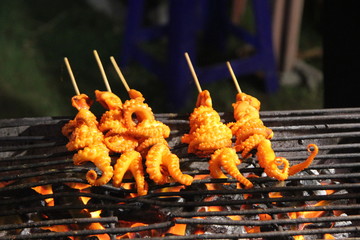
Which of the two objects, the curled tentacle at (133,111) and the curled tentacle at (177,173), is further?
the curled tentacle at (133,111)

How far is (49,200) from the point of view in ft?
9.05

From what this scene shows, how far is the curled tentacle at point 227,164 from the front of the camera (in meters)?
2.56

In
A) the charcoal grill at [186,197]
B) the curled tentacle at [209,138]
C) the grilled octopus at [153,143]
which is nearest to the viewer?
the charcoal grill at [186,197]

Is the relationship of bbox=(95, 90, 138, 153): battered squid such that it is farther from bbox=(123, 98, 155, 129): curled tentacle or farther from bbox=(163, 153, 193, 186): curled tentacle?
bbox=(163, 153, 193, 186): curled tentacle

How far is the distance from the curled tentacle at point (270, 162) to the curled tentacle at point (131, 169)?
0.72 meters

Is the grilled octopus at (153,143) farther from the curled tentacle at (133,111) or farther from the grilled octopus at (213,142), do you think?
the grilled octopus at (213,142)

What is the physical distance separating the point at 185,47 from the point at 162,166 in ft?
12.1

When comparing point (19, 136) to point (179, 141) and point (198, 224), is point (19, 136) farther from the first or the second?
point (198, 224)

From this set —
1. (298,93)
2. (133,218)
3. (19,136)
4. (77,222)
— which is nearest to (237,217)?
(133,218)

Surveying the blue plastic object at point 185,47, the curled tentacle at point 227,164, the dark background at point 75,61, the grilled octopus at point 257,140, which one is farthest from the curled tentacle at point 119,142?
the dark background at point 75,61

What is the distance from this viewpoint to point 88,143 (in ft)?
8.89

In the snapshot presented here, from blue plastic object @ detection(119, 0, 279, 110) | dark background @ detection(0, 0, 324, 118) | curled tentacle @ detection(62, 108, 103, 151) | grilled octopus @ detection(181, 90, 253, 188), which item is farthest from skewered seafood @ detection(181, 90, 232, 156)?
dark background @ detection(0, 0, 324, 118)

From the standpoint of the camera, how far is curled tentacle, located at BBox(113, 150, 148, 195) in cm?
257

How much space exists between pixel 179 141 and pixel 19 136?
108 centimetres
